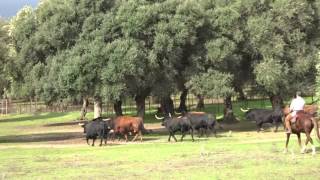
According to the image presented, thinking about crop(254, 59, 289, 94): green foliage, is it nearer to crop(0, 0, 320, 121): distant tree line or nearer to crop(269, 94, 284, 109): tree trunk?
crop(0, 0, 320, 121): distant tree line

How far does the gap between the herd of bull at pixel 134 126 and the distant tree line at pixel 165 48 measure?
221 centimetres

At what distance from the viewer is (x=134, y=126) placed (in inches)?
1296

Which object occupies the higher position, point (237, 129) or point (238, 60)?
point (238, 60)

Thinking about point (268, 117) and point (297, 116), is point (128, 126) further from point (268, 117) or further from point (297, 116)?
point (297, 116)

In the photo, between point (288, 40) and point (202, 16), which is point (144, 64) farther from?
point (288, 40)

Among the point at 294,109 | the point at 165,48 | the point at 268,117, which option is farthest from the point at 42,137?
the point at 294,109

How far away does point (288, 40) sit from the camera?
1601 inches

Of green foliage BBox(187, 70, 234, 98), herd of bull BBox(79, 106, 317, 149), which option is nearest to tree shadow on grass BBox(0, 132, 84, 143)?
herd of bull BBox(79, 106, 317, 149)

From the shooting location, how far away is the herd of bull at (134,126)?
3097cm

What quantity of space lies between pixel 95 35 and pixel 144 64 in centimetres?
386

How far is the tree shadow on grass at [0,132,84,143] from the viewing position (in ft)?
121

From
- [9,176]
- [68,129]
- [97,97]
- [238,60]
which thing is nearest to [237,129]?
[238,60]

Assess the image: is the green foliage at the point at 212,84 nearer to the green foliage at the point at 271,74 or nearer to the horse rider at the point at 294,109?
the green foliage at the point at 271,74

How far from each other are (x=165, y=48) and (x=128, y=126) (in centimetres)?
642
